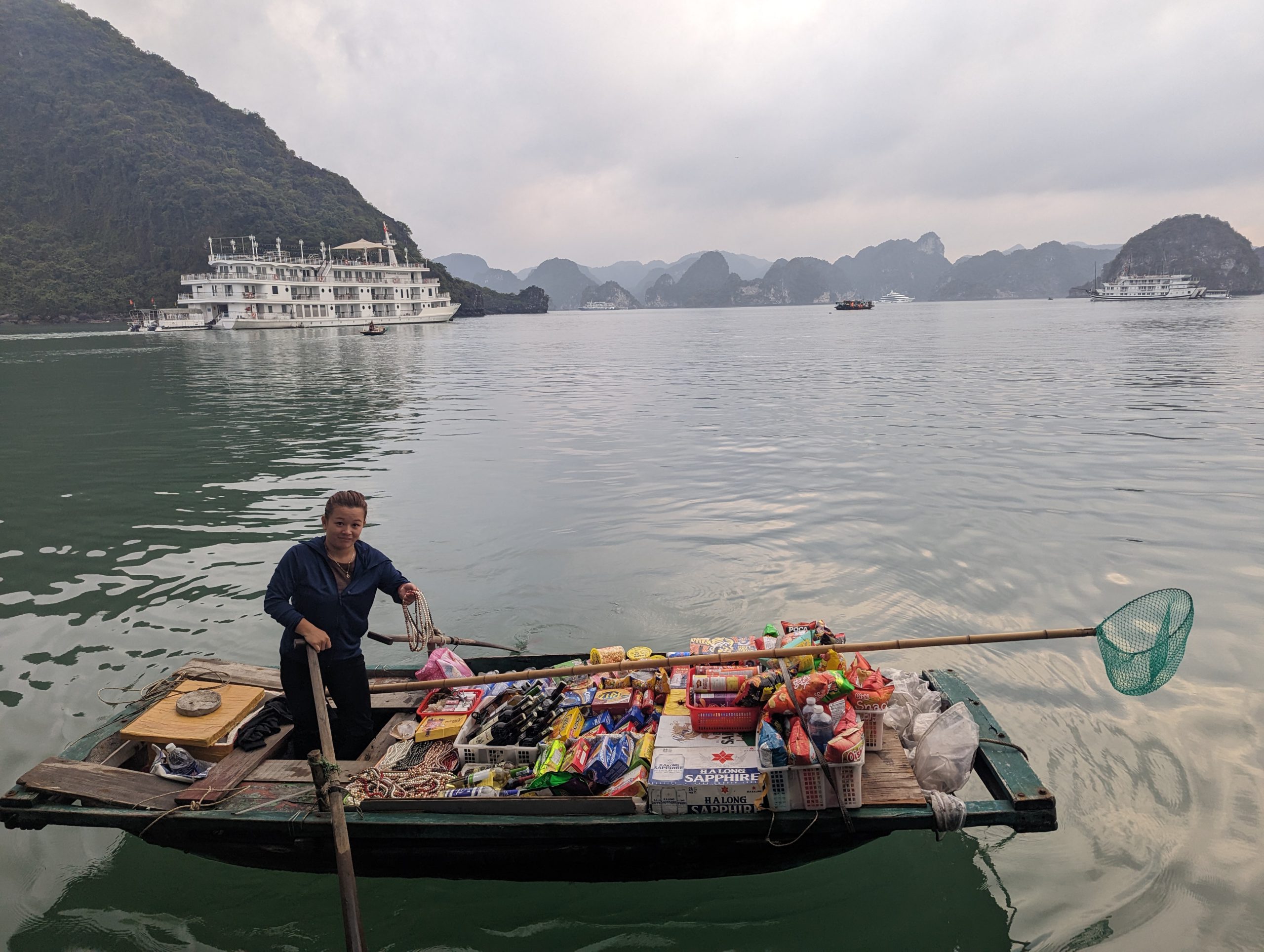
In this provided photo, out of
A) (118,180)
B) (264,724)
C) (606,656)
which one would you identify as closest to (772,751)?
(606,656)

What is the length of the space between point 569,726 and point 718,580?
533 cm

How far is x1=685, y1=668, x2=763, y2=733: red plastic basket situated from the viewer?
17.2ft

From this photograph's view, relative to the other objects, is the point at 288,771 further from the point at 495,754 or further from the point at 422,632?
the point at 422,632

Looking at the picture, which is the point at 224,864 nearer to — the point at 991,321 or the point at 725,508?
the point at 725,508

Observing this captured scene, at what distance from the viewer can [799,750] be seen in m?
4.67

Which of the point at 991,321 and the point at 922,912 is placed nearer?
the point at 922,912

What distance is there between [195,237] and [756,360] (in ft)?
361

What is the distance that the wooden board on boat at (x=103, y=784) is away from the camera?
5.23 meters

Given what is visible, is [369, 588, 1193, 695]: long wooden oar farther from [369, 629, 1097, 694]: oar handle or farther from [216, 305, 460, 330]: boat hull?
[216, 305, 460, 330]: boat hull

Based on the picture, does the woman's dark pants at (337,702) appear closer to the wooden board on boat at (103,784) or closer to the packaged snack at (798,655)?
the wooden board on boat at (103,784)

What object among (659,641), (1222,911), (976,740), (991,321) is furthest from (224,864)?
(991,321)

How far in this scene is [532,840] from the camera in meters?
4.85

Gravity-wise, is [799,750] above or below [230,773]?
above

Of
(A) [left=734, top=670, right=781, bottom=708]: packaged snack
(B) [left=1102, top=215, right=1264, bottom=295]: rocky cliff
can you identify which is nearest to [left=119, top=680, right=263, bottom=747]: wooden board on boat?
(A) [left=734, top=670, right=781, bottom=708]: packaged snack
